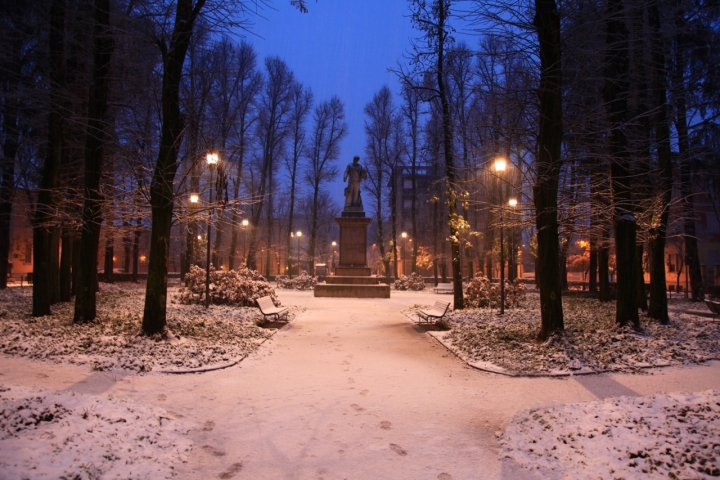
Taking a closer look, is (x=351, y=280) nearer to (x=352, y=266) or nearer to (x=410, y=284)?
(x=352, y=266)

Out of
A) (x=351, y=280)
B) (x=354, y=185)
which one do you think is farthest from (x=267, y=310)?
(x=354, y=185)

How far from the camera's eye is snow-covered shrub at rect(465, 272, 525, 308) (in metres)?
17.4

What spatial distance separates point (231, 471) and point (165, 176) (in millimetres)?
6765

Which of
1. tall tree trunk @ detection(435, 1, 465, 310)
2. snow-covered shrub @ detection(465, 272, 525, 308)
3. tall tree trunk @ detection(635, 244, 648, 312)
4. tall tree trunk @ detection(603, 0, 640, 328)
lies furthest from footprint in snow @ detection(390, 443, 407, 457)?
snow-covered shrub @ detection(465, 272, 525, 308)

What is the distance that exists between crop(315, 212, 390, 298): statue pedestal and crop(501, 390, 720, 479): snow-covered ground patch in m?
19.5

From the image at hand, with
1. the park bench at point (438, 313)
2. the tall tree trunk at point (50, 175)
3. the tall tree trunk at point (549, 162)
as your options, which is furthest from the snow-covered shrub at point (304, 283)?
the tall tree trunk at point (549, 162)

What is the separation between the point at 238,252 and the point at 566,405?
50148 millimetres

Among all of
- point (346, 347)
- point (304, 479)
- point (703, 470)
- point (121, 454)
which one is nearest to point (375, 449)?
point (304, 479)

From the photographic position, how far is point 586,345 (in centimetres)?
899

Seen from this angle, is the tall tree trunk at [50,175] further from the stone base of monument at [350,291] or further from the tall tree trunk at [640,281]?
the tall tree trunk at [640,281]

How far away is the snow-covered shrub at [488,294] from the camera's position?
17422 mm

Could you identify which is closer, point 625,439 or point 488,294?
point 625,439

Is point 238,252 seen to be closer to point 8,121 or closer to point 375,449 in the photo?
point 8,121

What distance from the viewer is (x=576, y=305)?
56.4 feet
